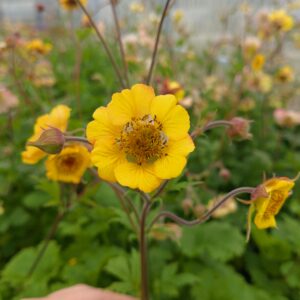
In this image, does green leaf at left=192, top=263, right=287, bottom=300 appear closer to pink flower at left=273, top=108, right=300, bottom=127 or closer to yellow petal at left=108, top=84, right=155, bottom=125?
yellow petal at left=108, top=84, right=155, bottom=125

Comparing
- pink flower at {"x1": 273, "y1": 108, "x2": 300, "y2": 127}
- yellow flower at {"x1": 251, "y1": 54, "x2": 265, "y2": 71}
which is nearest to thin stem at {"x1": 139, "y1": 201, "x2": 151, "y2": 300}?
pink flower at {"x1": 273, "y1": 108, "x2": 300, "y2": 127}

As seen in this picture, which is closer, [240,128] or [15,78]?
[240,128]

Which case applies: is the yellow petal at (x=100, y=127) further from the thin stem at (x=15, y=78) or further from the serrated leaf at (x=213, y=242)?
the thin stem at (x=15, y=78)

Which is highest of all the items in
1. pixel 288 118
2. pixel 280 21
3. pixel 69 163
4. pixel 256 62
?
pixel 69 163

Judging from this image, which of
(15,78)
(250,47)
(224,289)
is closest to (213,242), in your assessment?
(224,289)

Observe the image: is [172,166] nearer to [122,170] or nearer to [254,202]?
[122,170]

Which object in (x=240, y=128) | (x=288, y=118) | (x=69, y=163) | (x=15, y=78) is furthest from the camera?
(x=288, y=118)

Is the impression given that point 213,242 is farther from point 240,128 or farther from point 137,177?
point 137,177
